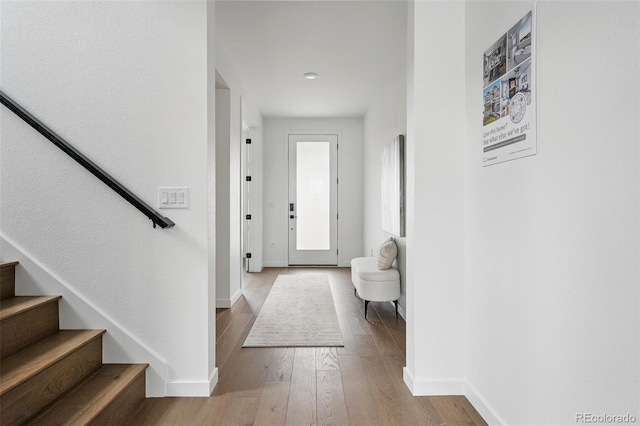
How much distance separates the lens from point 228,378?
2293 millimetres

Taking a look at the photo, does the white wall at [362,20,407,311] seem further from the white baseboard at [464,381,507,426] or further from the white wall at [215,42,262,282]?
the white wall at [215,42,262,282]

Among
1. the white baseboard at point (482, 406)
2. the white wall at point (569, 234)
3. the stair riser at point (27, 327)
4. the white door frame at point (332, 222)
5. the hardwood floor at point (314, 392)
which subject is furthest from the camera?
the white door frame at point (332, 222)

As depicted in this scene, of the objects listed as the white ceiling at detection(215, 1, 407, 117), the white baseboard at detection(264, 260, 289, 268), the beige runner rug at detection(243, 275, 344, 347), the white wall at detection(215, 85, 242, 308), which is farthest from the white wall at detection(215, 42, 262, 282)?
the white baseboard at detection(264, 260, 289, 268)

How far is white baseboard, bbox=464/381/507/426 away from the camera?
5.65 ft

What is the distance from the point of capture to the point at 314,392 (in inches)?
83.2

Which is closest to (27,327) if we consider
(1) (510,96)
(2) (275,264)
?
(1) (510,96)

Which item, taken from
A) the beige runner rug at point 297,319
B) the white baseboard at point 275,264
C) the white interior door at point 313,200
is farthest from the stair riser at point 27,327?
the white interior door at point 313,200

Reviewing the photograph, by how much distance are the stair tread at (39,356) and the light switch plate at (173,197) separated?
782 millimetres

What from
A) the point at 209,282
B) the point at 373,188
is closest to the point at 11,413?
the point at 209,282

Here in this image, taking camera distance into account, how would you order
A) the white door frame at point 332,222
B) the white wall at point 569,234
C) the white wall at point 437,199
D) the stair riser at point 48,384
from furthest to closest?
the white door frame at point 332,222 < the white wall at point 437,199 < the stair riser at point 48,384 < the white wall at point 569,234

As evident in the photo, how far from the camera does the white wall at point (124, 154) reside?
201 cm

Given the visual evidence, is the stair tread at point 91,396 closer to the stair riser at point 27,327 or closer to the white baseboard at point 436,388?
the stair riser at point 27,327

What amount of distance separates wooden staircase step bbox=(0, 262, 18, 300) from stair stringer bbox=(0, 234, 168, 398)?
2cm

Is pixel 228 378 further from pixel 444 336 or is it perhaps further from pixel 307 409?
pixel 444 336
